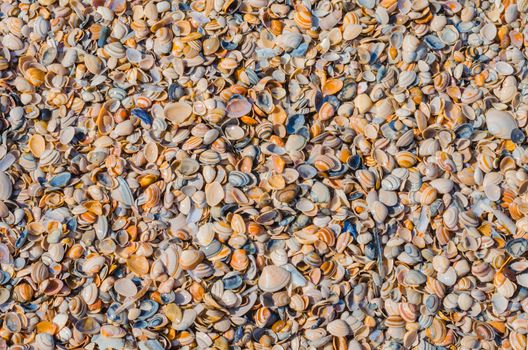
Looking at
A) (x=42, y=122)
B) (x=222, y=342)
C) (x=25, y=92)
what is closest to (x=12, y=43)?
(x=25, y=92)

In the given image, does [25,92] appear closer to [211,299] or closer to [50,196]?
[50,196]

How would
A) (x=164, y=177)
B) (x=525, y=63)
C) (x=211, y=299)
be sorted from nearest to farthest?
1. (x=211, y=299)
2. (x=164, y=177)
3. (x=525, y=63)

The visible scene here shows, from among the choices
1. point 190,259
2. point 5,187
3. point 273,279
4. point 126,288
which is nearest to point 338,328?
point 273,279

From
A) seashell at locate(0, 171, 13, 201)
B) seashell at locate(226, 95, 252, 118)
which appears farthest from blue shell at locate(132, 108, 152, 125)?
seashell at locate(0, 171, 13, 201)

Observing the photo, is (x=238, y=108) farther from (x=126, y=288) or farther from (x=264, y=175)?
(x=126, y=288)

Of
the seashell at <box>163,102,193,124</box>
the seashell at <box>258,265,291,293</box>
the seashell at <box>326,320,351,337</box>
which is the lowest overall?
the seashell at <box>326,320,351,337</box>

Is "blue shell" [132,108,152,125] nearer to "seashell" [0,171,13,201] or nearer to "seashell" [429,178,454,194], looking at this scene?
"seashell" [0,171,13,201]

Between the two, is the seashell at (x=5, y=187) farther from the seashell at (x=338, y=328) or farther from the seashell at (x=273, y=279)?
the seashell at (x=338, y=328)

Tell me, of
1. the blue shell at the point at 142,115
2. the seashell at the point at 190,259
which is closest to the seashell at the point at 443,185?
the seashell at the point at 190,259
